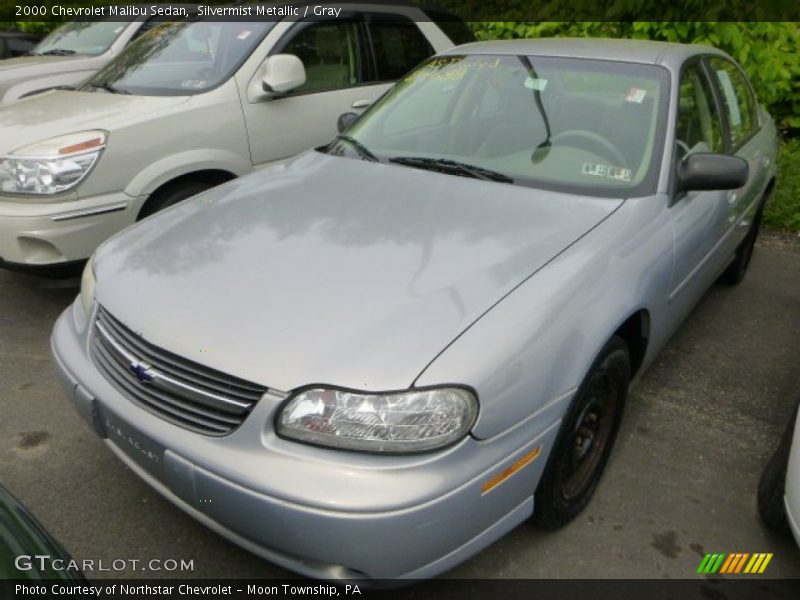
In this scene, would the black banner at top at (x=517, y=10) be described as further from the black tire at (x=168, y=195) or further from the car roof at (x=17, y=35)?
the car roof at (x=17, y=35)

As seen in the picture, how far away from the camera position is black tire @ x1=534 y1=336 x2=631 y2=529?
2.14 m

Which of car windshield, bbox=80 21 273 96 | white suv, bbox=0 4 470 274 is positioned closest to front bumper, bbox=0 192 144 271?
white suv, bbox=0 4 470 274

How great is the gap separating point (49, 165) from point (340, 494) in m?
2.74

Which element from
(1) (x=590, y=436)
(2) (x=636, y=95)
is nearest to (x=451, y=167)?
(2) (x=636, y=95)

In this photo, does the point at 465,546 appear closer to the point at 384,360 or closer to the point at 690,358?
the point at 384,360

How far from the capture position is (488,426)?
1.80 metres

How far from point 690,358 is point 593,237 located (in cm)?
161

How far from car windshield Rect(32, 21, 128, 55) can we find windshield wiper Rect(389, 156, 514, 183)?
17.3ft

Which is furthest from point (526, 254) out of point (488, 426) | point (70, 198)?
point (70, 198)

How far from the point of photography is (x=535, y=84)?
10.1 feet

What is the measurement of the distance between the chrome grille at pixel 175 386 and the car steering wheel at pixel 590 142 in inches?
68.3

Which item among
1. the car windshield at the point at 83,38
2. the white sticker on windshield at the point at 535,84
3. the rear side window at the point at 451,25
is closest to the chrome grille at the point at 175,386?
the white sticker on windshield at the point at 535,84

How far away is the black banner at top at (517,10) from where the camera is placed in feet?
15.5

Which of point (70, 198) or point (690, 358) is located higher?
point (70, 198)
